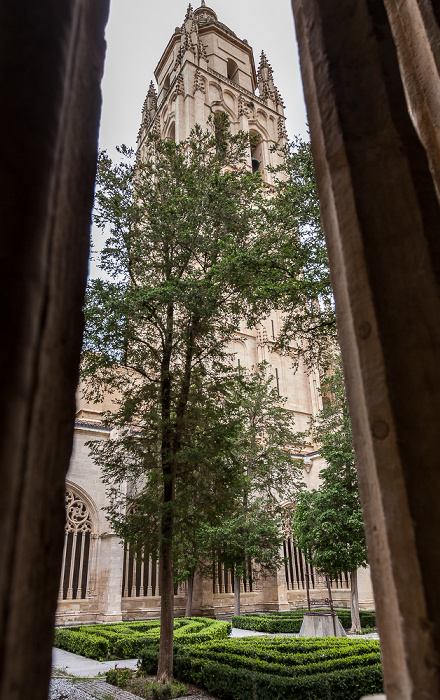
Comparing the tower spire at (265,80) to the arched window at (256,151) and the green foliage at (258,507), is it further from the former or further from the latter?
the green foliage at (258,507)

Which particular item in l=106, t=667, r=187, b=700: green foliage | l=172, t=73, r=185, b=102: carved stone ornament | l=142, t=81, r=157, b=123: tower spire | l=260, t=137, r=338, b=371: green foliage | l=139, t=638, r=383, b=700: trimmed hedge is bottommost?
l=106, t=667, r=187, b=700: green foliage

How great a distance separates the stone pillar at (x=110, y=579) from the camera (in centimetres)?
1530

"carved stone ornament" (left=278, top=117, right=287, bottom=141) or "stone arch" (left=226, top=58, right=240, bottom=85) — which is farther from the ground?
"stone arch" (left=226, top=58, right=240, bottom=85)

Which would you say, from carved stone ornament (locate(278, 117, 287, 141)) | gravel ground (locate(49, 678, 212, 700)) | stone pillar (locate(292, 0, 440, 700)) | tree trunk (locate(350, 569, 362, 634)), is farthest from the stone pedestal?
carved stone ornament (locate(278, 117, 287, 141))

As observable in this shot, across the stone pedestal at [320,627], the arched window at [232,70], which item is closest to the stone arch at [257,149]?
the arched window at [232,70]

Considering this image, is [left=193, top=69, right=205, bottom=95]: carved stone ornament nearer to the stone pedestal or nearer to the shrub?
the stone pedestal

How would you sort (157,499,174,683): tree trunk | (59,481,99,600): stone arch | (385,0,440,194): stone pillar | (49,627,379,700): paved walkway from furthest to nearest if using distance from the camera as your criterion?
(59,481,99,600): stone arch
(157,499,174,683): tree trunk
(49,627,379,700): paved walkway
(385,0,440,194): stone pillar

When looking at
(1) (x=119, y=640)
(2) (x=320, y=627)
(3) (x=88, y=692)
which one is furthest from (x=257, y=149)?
(3) (x=88, y=692)

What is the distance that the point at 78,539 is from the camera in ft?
53.7

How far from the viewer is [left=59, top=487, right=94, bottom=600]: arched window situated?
51.2 ft

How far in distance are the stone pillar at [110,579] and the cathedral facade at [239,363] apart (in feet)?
0.10

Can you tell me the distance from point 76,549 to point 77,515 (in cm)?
111

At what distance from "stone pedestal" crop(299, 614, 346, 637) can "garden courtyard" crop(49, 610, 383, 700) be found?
3.65 meters

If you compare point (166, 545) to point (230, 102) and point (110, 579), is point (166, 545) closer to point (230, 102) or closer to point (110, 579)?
point (110, 579)
